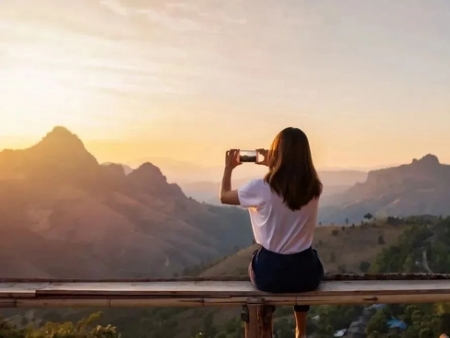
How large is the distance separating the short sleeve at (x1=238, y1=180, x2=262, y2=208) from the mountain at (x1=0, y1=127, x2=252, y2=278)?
26353 millimetres

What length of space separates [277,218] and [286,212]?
5cm

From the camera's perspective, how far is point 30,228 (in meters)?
36.1

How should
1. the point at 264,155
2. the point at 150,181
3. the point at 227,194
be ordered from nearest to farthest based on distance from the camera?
the point at 227,194
the point at 264,155
the point at 150,181

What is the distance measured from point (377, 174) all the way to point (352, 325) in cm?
3505

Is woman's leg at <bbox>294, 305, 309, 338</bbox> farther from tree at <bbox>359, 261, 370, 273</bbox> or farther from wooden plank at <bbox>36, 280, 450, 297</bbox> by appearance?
tree at <bbox>359, 261, 370, 273</bbox>

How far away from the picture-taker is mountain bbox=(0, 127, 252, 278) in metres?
33.7

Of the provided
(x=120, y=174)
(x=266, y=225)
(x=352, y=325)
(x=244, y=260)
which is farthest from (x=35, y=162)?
(x=266, y=225)

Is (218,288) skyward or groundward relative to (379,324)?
skyward

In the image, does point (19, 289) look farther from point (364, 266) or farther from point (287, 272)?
point (364, 266)

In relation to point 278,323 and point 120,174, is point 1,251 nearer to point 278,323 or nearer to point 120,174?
point 120,174

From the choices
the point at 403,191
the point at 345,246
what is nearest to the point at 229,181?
the point at 345,246

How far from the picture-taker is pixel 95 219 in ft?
135

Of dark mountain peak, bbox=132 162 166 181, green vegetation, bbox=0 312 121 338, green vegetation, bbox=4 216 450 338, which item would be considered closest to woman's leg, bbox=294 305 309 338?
green vegetation, bbox=4 216 450 338

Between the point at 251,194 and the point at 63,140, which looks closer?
the point at 251,194
